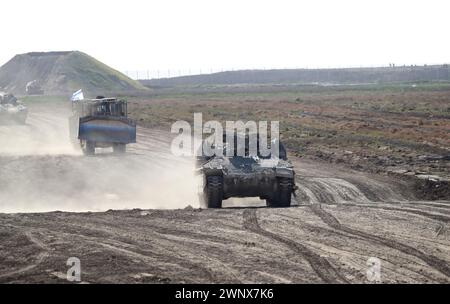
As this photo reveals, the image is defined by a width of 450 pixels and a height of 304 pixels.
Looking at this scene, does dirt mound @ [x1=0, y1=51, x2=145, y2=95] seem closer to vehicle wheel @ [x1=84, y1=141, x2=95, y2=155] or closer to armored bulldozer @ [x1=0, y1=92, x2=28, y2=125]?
armored bulldozer @ [x1=0, y1=92, x2=28, y2=125]

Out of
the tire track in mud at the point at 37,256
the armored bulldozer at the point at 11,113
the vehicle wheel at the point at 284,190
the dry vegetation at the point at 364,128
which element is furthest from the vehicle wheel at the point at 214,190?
the armored bulldozer at the point at 11,113

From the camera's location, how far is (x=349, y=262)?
11.3 metres

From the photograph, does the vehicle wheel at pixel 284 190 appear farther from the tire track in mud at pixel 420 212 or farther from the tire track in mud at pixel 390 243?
the tire track in mud at pixel 420 212

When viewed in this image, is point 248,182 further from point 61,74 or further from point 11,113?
point 61,74

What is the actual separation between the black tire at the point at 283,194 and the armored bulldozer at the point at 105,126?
1395 cm

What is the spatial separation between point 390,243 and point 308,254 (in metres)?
1.88

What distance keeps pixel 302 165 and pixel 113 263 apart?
16390 millimetres

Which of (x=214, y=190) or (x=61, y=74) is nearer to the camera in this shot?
(x=214, y=190)

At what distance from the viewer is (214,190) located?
16688 mm

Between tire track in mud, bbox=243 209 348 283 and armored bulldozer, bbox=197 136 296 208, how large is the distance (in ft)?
4.46

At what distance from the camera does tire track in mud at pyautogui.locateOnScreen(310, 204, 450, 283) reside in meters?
11.1

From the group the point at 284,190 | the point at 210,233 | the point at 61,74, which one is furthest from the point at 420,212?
the point at 61,74

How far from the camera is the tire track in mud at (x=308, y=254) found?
10.4 m
